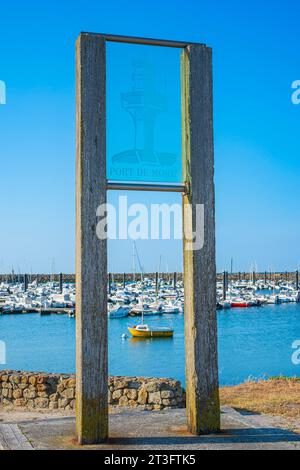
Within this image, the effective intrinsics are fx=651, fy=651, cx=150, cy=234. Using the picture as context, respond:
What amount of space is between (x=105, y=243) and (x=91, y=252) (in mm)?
199

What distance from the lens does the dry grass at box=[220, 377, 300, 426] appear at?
11172mm

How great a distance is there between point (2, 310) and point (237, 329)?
77.6 ft

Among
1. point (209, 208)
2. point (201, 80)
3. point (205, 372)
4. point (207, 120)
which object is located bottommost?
point (205, 372)

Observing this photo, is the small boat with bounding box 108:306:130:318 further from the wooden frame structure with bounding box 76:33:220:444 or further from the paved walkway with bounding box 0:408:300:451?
the wooden frame structure with bounding box 76:33:220:444

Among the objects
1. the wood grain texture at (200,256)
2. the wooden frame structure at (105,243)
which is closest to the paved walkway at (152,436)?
the wooden frame structure at (105,243)

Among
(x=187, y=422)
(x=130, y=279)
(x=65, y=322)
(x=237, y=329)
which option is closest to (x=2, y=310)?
(x=65, y=322)

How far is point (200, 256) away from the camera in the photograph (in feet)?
25.1

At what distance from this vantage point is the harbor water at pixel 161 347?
3028cm

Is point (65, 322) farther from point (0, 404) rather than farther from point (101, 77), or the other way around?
point (101, 77)

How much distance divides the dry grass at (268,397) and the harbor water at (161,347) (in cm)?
454

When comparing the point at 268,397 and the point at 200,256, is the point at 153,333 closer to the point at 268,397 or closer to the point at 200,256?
the point at 268,397

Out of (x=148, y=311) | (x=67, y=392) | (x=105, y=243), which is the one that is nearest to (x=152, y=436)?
(x=105, y=243)

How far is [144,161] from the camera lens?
7.75m

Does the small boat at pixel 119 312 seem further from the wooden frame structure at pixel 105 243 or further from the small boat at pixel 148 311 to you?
the wooden frame structure at pixel 105 243
